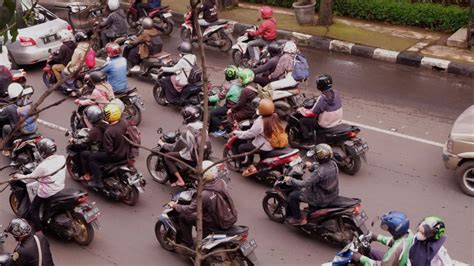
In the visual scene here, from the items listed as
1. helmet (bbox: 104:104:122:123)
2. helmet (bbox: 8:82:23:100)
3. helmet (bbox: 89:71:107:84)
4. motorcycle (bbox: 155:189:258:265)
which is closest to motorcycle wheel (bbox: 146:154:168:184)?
helmet (bbox: 104:104:122:123)

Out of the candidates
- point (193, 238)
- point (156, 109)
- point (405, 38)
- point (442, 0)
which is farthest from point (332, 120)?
point (442, 0)

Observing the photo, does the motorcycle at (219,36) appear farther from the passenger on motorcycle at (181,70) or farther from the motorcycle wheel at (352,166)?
the motorcycle wheel at (352,166)

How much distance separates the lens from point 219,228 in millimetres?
8234

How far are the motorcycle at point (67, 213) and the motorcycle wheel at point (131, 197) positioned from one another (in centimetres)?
85

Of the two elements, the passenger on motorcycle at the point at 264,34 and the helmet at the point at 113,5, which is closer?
the passenger on motorcycle at the point at 264,34

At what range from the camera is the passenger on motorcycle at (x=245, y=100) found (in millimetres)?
11039

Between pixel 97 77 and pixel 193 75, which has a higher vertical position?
pixel 97 77

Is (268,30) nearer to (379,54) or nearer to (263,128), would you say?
(379,54)

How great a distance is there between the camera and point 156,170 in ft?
35.2

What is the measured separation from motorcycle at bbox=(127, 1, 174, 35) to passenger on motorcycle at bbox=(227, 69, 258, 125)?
6.12 meters

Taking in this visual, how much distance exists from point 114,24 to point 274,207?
24.0 ft

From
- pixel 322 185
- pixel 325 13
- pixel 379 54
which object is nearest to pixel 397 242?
pixel 322 185

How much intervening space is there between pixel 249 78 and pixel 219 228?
137 inches

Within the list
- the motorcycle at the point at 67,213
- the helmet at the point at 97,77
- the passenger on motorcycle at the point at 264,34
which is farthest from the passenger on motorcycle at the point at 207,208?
the passenger on motorcycle at the point at 264,34
